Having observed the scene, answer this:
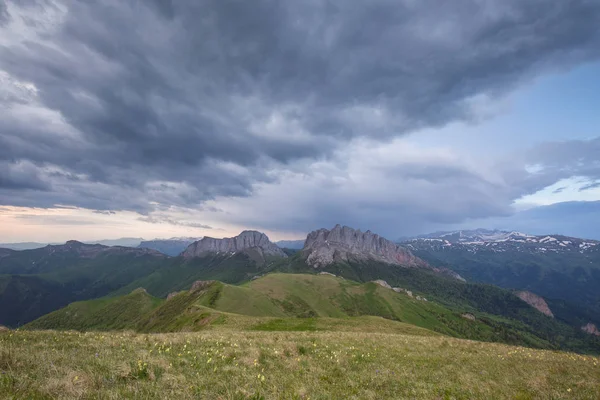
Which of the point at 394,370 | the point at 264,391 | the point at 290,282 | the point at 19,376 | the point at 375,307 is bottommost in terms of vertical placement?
the point at 375,307

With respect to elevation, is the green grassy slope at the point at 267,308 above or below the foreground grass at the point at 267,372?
below

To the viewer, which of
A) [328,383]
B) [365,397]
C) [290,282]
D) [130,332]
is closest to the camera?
[365,397]

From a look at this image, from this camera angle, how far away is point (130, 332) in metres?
23.4

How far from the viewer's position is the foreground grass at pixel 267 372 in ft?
31.1

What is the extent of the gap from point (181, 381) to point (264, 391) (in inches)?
120

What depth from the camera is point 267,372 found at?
525 inches

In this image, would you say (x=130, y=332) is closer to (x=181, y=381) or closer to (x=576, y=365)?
(x=181, y=381)

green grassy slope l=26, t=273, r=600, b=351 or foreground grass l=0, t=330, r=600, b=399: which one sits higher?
foreground grass l=0, t=330, r=600, b=399

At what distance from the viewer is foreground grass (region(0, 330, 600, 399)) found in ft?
31.1

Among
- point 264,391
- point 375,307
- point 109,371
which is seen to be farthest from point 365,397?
point 375,307

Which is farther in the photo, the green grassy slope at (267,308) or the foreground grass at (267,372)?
the green grassy slope at (267,308)

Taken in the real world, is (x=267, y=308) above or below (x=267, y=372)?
below

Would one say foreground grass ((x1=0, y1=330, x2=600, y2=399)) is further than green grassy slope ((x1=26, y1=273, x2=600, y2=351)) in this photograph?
No

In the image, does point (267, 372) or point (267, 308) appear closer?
point (267, 372)
